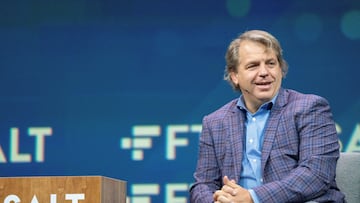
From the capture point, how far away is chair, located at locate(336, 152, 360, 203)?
11.3 feet

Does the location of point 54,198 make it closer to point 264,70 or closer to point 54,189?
point 54,189

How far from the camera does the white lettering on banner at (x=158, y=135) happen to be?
14.5 ft

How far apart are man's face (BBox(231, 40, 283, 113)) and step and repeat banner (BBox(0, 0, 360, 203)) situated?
3.05 ft

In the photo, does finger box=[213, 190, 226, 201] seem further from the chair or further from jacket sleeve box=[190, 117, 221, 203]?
the chair

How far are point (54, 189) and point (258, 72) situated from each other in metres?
0.98

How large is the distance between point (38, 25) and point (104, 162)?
85 cm

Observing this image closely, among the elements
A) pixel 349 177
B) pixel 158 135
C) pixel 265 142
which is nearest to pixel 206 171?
pixel 265 142

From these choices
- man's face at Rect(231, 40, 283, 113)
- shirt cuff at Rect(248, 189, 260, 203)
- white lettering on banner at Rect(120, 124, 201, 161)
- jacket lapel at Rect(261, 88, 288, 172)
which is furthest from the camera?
white lettering on banner at Rect(120, 124, 201, 161)

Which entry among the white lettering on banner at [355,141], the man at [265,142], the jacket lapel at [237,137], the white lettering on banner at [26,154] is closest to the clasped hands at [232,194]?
the man at [265,142]

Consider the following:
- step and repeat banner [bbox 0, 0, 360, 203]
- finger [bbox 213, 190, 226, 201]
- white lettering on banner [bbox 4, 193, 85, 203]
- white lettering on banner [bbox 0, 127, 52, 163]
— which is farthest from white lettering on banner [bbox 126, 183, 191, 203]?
white lettering on banner [bbox 4, 193, 85, 203]

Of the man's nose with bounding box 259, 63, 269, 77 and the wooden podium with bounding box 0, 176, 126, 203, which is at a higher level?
the man's nose with bounding box 259, 63, 269, 77

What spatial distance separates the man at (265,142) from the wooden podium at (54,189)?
0.47 meters

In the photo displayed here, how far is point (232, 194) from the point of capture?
3166mm

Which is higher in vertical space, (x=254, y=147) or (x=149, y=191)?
(x=254, y=147)
